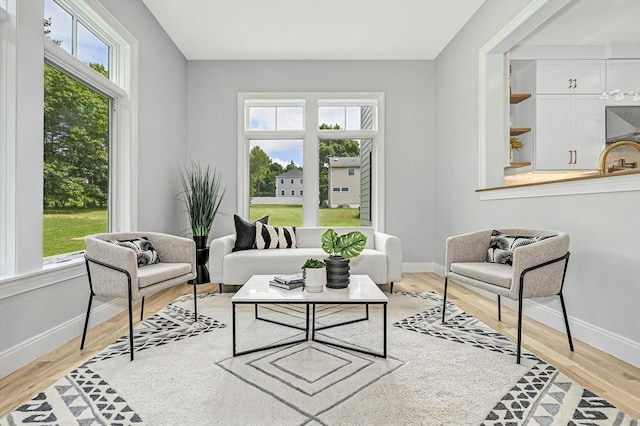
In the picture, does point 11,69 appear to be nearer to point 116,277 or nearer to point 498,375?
point 116,277

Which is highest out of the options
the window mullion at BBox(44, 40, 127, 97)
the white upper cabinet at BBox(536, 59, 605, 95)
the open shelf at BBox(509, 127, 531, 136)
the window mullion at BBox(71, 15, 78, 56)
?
the white upper cabinet at BBox(536, 59, 605, 95)


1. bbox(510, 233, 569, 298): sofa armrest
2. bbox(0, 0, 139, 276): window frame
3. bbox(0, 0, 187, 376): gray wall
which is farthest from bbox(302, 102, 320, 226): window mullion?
bbox(510, 233, 569, 298): sofa armrest

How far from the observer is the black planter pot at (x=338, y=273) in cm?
236

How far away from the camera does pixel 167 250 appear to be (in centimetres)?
292

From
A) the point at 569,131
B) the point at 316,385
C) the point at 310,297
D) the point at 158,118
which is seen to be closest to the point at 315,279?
the point at 310,297

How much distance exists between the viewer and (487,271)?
7.81 ft

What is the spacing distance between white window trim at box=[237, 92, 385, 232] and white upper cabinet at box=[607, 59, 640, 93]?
2.77 meters

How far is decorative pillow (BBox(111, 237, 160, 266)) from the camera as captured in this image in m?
2.66

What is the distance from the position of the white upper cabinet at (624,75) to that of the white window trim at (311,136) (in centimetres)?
277

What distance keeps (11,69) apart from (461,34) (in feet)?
13.5

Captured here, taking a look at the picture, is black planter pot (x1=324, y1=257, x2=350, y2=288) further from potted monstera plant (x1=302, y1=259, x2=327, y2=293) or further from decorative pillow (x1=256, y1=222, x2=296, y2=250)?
decorative pillow (x1=256, y1=222, x2=296, y2=250)

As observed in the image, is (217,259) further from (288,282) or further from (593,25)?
(593,25)

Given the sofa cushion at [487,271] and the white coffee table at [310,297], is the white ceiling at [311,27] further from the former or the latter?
the white coffee table at [310,297]

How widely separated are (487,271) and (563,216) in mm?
748
